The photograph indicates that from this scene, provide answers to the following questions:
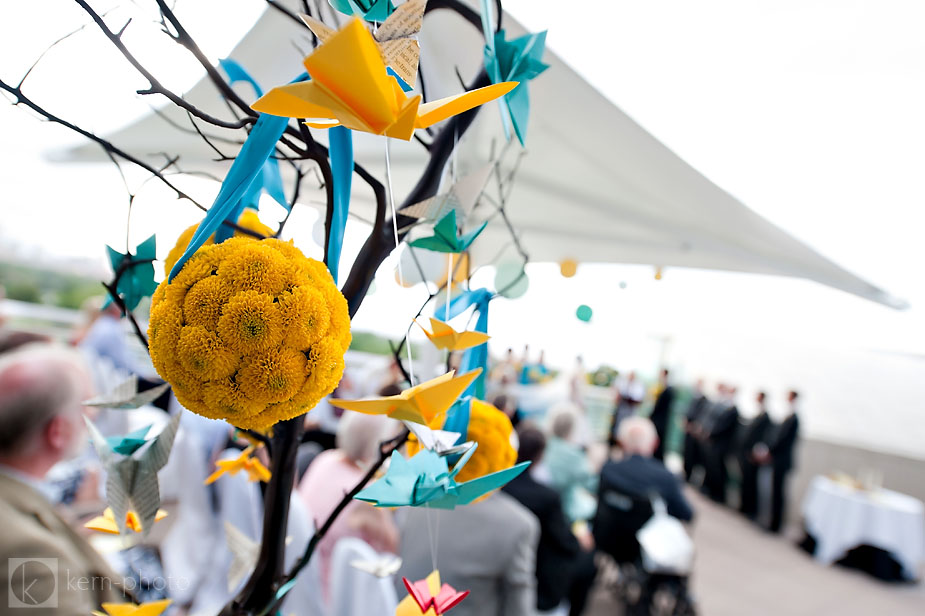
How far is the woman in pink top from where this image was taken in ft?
4.71

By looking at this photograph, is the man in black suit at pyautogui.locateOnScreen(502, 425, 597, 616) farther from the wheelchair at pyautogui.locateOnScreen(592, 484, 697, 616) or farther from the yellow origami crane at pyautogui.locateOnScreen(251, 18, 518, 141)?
the yellow origami crane at pyautogui.locateOnScreen(251, 18, 518, 141)

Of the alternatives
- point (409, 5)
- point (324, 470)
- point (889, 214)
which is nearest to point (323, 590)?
point (324, 470)

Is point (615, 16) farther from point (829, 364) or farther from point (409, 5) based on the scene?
point (829, 364)

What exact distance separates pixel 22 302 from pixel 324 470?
7.24 m

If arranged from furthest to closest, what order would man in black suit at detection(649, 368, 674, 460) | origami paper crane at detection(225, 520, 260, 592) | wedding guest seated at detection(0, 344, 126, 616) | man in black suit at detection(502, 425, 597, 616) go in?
1. man in black suit at detection(649, 368, 674, 460)
2. man in black suit at detection(502, 425, 597, 616)
3. wedding guest seated at detection(0, 344, 126, 616)
4. origami paper crane at detection(225, 520, 260, 592)

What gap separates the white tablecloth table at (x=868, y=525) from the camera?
3.97 m

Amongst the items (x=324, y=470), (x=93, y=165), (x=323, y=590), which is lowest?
(x=323, y=590)

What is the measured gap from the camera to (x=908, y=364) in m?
7.10

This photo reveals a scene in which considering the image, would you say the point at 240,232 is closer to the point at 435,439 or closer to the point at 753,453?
the point at 435,439

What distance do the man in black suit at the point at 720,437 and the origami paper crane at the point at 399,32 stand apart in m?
6.21

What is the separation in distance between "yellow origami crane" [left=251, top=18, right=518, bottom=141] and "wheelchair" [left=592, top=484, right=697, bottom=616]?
8.40ft

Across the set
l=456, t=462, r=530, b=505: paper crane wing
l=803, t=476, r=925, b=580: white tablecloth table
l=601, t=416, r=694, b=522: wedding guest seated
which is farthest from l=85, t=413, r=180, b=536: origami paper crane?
l=803, t=476, r=925, b=580: white tablecloth table

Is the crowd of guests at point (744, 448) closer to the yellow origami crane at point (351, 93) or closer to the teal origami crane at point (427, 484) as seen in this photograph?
the teal origami crane at point (427, 484)

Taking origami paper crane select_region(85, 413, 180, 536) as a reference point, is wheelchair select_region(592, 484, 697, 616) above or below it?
below
